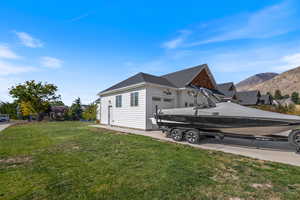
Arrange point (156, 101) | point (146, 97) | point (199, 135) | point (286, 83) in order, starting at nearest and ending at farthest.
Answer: point (199, 135) → point (146, 97) → point (156, 101) → point (286, 83)

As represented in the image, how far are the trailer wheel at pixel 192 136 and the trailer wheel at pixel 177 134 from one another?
314 millimetres

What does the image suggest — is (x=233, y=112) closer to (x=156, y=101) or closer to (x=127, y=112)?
(x=156, y=101)

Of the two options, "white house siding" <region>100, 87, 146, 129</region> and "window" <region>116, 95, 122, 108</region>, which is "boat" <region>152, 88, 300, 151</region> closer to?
"white house siding" <region>100, 87, 146, 129</region>

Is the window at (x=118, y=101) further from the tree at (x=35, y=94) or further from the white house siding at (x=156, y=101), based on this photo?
the tree at (x=35, y=94)

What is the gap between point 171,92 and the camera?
12.0m

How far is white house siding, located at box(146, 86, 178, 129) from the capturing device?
10.5 m

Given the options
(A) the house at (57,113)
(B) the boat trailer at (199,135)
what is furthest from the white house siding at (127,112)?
(A) the house at (57,113)

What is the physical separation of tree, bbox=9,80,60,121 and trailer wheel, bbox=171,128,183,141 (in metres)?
26.2

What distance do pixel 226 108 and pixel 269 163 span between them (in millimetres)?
2587

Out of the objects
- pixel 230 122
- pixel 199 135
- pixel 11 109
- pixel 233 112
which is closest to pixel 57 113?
pixel 11 109

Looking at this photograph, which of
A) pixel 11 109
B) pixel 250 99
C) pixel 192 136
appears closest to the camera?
pixel 192 136

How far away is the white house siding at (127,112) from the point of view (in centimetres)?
1067

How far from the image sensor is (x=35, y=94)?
75.7 feet

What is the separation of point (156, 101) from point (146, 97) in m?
1.08
